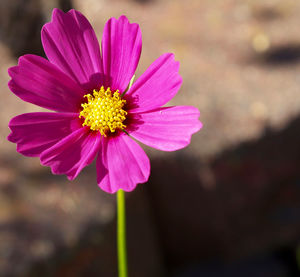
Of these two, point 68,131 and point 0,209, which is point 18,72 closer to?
point 68,131

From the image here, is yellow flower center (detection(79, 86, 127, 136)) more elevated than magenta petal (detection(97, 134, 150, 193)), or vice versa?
yellow flower center (detection(79, 86, 127, 136))

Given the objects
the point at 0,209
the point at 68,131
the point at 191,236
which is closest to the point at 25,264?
the point at 0,209

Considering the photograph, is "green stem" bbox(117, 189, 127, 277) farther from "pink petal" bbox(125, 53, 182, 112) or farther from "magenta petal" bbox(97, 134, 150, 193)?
"pink petal" bbox(125, 53, 182, 112)

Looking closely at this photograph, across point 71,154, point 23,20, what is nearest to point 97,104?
point 71,154

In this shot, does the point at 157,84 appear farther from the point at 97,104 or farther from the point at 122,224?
the point at 122,224

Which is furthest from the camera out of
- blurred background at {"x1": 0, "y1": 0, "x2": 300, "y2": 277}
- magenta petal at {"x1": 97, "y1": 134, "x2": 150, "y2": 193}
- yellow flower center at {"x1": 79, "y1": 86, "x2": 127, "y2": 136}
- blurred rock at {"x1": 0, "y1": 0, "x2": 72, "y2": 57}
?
blurred rock at {"x1": 0, "y1": 0, "x2": 72, "y2": 57}

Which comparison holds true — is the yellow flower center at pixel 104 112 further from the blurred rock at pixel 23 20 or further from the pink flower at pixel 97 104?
the blurred rock at pixel 23 20

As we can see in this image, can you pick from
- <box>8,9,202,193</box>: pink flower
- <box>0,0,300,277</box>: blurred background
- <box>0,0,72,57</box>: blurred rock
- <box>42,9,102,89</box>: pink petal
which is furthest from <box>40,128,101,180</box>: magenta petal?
<box>0,0,72,57</box>: blurred rock

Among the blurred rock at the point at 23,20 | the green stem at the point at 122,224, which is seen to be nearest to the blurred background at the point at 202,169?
the blurred rock at the point at 23,20
